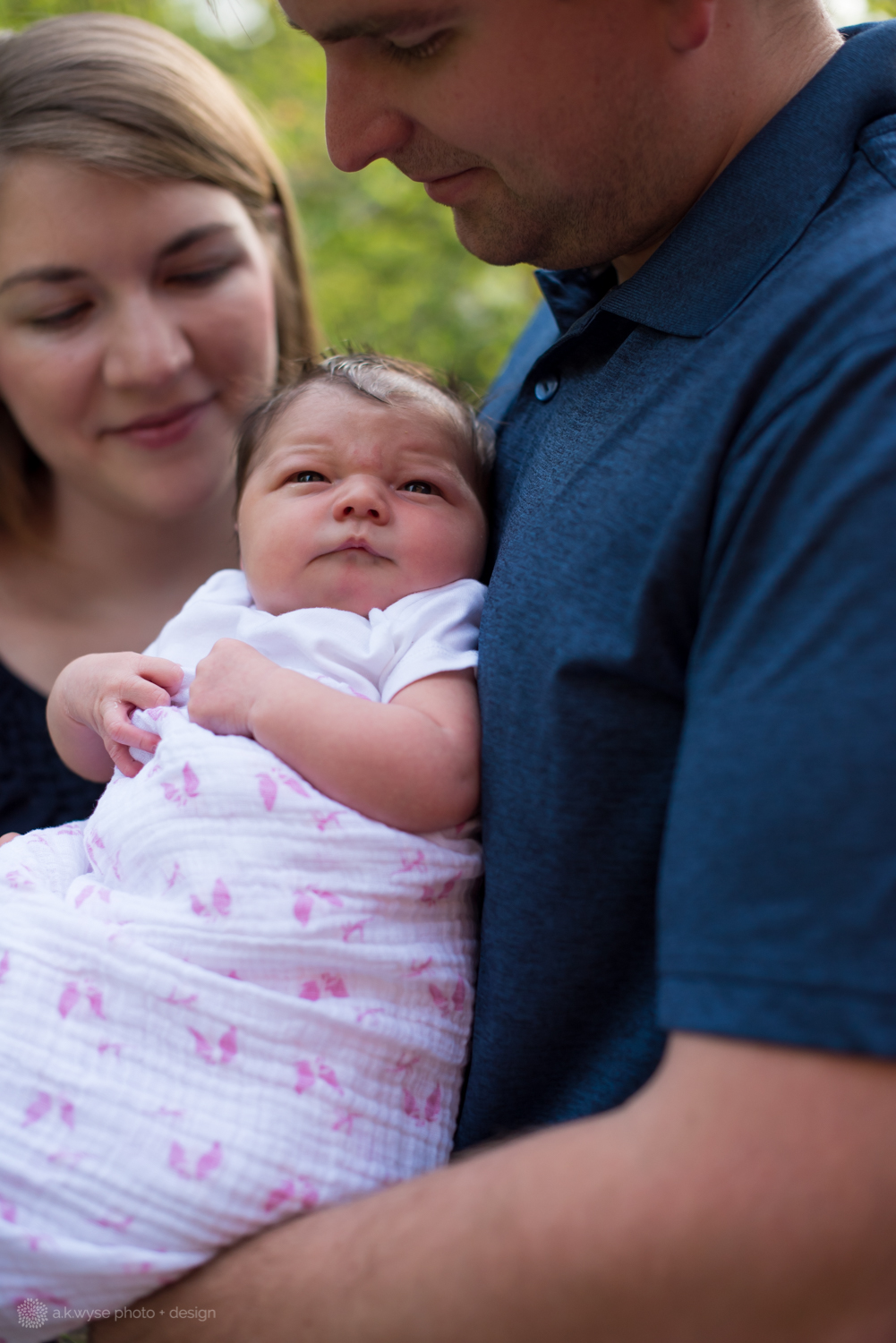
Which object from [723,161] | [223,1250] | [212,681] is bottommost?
[223,1250]

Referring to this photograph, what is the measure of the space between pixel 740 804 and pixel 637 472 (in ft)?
1.39

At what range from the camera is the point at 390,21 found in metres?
1.20

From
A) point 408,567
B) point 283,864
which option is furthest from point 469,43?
point 283,864

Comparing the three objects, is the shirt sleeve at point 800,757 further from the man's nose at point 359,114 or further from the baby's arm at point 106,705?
the baby's arm at point 106,705

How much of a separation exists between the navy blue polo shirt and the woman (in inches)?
44.1

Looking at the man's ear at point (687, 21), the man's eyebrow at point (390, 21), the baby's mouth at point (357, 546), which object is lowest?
the baby's mouth at point (357, 546)

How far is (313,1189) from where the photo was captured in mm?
1153

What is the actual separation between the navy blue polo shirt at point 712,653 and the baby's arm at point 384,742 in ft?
0.14

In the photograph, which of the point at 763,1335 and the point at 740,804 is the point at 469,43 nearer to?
the point at 740,804

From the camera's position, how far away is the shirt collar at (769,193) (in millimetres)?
1159

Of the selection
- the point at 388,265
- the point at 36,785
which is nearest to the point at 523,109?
the point at 36,785

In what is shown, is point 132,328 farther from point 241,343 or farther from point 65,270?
point 241,343

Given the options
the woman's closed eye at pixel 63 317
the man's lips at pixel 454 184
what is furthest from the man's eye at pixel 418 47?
the woman's closed eye at pixel 63 317

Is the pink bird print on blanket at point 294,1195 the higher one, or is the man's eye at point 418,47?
the man's eye at point 418,47
